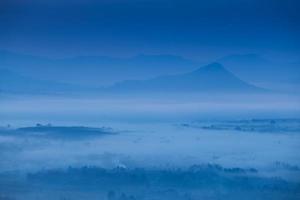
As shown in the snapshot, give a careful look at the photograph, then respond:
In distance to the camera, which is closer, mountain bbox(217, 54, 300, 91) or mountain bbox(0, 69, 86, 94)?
mountain bbox(217, 54, 300, 91)

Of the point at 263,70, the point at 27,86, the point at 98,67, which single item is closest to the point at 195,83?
the point at 263,70

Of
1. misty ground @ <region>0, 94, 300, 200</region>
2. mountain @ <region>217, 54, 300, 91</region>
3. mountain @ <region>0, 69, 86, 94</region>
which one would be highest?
mountain @ <region>217, 54, 300, 91</region>

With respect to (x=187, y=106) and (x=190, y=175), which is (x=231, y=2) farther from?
(x=190, y=175)

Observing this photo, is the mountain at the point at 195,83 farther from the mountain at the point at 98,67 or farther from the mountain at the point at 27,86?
the mountain at the point at 27,86

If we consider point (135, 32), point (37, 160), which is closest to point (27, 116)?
point (37, 160)

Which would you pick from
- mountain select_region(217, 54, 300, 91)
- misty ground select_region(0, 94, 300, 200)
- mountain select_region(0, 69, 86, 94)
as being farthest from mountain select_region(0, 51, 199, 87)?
mountain select_region(217, 54, 300, 91)

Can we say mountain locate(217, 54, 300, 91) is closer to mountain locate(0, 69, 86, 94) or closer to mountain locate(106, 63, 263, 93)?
mountain locate(106, 63, 263, 93)
